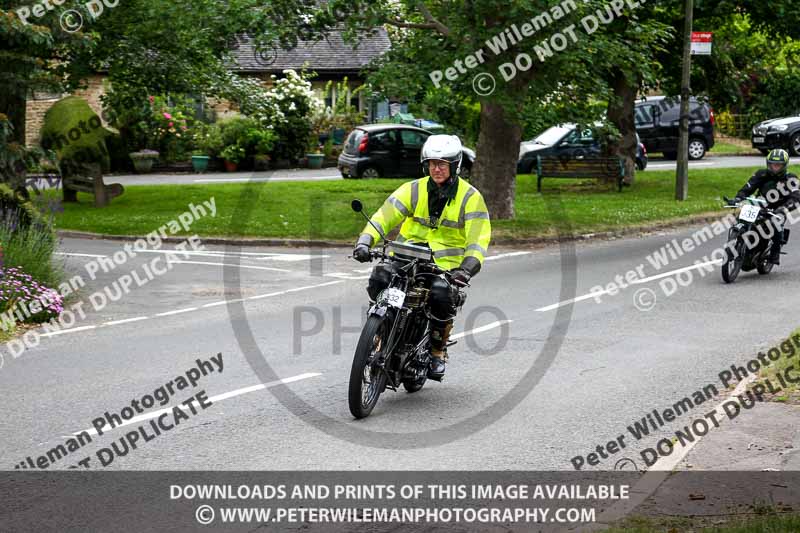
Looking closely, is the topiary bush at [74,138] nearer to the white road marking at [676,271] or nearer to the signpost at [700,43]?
the signpost at [700,43]

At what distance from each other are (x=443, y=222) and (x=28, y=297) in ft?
21.4

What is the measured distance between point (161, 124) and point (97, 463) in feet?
109

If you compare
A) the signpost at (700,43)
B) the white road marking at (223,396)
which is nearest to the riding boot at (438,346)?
the white road marking at (223,396)

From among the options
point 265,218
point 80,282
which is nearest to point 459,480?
point 80,282

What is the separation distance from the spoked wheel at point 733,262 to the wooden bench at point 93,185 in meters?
15.6

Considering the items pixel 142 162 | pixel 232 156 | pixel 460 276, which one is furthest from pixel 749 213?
pixel 142 162

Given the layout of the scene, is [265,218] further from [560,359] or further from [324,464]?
[324,464]

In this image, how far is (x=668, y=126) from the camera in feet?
130

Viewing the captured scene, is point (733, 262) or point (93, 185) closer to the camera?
point (733, 262)

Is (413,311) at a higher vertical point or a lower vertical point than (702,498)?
higher

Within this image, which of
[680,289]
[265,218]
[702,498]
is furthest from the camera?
[265,218]

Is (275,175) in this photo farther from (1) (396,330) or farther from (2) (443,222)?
(1) (396,330)

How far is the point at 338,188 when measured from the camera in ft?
93.2

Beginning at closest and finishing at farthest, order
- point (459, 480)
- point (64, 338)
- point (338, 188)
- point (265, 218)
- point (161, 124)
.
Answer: point (459, 480) < point (64, 338) < point (265, 218) < point (338, 188) < point (161, 124)
